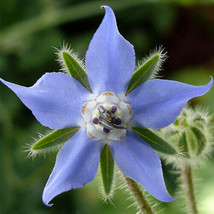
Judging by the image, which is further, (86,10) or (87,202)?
(86,10)

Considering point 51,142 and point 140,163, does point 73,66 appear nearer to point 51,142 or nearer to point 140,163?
point 51,142

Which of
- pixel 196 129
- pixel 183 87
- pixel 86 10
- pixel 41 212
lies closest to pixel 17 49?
pixel 86 10

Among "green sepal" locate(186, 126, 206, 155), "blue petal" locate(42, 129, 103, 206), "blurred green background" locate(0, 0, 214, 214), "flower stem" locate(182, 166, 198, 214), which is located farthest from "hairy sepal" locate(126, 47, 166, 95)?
"blurred green background" locate(0, 0, 214, 214)

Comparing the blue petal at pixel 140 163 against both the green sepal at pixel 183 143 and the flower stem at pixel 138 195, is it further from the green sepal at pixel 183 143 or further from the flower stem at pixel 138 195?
the green sepal at pixel 183 143

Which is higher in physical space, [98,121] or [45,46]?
[45,46]

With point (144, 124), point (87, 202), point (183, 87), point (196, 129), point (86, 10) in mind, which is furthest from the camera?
point (86, 10)

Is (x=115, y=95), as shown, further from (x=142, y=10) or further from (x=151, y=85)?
(x=142, y=10)
